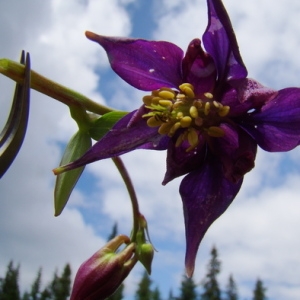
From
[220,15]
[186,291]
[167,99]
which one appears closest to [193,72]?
[167,99]

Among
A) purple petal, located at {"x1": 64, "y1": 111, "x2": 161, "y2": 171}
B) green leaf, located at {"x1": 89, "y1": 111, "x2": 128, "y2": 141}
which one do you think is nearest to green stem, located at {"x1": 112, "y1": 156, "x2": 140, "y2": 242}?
green leaf, located at {"x1": 89, "y1": 111, "x2": 128, "y2": 141}

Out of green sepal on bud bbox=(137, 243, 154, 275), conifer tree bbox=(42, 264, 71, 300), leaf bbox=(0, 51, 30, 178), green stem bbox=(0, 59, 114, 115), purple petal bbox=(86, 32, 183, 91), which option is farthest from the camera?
conifer tree bbox=(42, 264, 71, 300)

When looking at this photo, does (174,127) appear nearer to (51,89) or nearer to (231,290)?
(51,89)

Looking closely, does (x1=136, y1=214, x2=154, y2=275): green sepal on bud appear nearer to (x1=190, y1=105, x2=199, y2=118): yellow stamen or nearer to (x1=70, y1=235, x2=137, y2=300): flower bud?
(x1=70, y1=235, x2=137, y2=300): flower bud

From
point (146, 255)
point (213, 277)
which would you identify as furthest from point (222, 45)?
point (213, 277)

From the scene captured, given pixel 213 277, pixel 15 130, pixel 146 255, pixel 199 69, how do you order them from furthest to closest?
1. pixel 213 277
2. pixel 146 255
3. pixel 199 69
4. pixel 15 130

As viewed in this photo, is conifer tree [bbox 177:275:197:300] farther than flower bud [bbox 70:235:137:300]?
Yes
